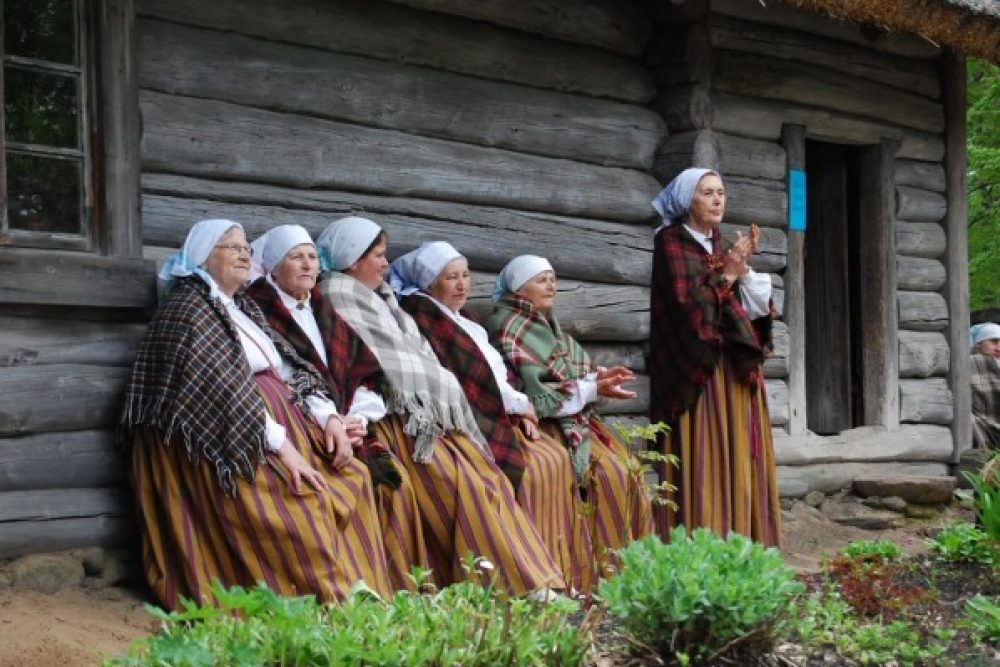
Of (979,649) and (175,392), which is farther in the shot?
(175,392)

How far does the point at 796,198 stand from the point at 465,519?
3.46 m

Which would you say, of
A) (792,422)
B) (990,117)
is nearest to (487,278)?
(792,422)

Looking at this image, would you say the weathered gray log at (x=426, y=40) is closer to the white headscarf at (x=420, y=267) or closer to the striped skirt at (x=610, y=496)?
the white headscarf at (x=420, y=267)

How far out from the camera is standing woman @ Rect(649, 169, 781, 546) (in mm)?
6410

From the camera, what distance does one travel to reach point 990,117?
45.2 ft

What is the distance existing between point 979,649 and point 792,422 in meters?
4.40

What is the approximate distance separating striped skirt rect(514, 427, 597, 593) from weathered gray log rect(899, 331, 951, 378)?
11.6 feet

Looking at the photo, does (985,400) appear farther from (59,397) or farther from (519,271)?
(59,397)

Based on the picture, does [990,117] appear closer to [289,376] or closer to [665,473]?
[665,473]

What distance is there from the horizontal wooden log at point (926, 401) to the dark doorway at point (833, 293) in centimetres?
31

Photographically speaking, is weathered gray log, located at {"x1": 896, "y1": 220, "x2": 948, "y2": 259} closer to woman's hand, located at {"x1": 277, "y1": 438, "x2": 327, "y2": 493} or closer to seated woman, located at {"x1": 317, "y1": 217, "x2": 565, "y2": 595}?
seated woman, located at {"x1": 317, "y1": 217, "x2": 565, "y2": 595}

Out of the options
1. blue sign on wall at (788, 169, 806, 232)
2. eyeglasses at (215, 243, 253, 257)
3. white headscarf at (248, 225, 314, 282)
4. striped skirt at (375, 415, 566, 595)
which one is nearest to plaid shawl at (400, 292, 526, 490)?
striped skirt at (375, 415, 566, 595)

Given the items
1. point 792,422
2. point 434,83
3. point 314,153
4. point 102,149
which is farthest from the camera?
point 792,422

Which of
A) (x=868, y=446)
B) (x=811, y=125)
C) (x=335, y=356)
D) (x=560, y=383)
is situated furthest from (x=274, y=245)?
(x=868, y=446)
